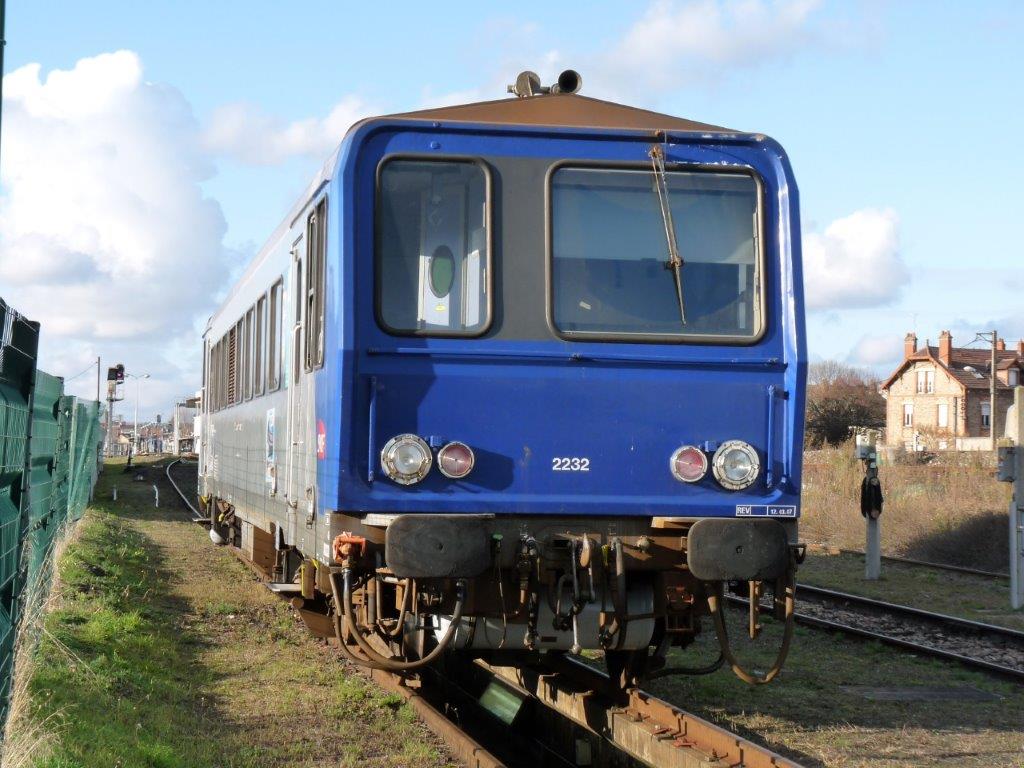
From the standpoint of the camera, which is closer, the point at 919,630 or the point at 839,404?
the point at 919,630

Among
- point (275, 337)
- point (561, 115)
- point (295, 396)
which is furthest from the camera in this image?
point (275, 337)

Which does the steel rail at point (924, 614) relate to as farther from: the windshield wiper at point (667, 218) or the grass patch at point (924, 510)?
the windshield wiper at point (667, 218)

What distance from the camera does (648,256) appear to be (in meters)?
6.87

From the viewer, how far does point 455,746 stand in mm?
7254

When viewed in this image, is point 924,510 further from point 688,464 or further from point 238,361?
→ point 688,464

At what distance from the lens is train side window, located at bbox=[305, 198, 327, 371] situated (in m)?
7.10

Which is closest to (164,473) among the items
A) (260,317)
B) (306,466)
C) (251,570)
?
(251,570)

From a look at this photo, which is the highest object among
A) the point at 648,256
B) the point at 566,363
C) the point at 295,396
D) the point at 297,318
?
the point at 648,256

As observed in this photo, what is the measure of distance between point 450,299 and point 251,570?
32.9 ft

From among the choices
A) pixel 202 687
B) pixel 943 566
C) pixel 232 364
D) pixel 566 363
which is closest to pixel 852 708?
pixel 566 363

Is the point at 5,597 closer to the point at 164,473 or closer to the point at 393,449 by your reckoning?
the point at 393,449

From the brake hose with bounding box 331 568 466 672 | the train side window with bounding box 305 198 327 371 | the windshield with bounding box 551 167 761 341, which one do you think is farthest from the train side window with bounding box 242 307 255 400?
the windshield with bounding box 551 167 761 341

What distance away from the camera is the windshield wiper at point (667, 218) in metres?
6.84

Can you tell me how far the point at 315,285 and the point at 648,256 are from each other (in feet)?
6.24
